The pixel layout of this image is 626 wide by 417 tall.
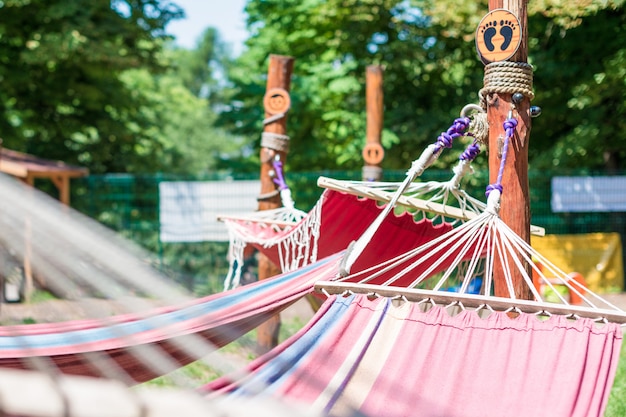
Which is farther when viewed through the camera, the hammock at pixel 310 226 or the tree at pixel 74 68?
the tree at pixel 74 68

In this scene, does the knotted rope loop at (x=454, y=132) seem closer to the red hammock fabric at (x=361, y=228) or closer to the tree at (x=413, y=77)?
the red hammock fabric at (x=361, y=228)

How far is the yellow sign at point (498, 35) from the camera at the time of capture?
110 inches

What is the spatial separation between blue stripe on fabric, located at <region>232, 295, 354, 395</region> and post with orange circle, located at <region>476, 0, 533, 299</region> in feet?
2.47

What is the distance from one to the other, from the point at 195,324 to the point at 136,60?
7.60m

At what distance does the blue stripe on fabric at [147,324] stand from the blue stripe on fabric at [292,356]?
0.40 meters

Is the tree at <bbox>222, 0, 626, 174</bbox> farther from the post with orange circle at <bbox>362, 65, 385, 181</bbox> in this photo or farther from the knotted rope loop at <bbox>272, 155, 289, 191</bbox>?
the knotted rope loop at <bbox>272, 155, 289, 191</bbox>

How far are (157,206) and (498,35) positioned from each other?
6.46m

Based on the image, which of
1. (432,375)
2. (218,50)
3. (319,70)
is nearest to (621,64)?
(319,70)

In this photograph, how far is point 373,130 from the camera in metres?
6.60

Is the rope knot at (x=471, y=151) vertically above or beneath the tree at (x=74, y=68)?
beneath

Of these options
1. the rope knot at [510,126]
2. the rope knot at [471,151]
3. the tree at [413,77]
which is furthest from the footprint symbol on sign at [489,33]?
the tree at [413,77]

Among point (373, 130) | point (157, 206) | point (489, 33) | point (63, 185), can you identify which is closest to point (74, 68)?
point (63, 185)

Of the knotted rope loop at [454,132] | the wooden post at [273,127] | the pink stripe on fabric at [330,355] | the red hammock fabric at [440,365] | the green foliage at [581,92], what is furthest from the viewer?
the green foliage at [581,92]

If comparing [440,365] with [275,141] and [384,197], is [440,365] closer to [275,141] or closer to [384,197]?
[384,197]
